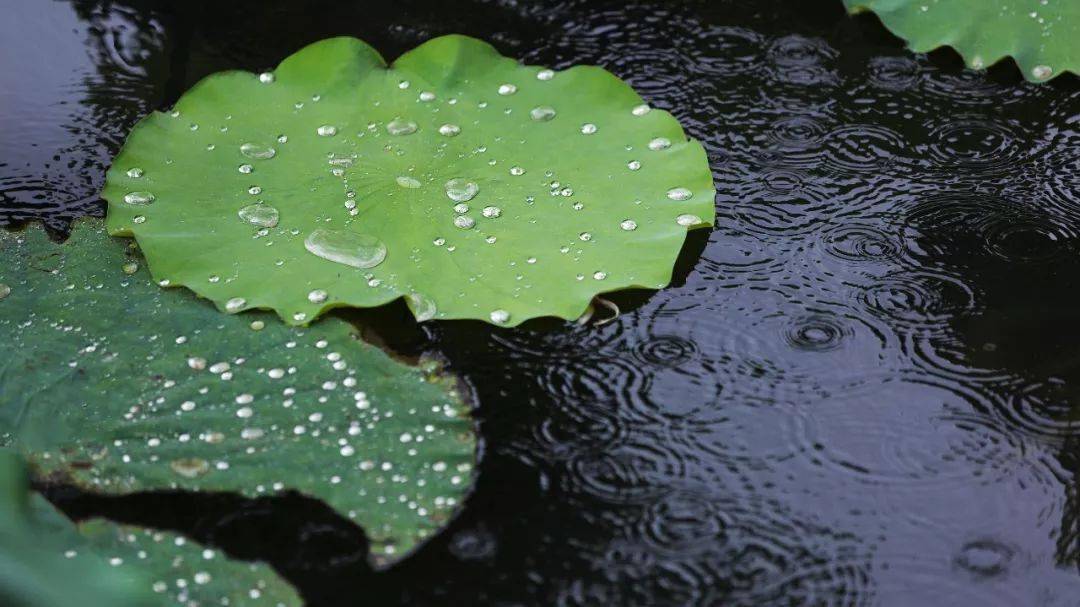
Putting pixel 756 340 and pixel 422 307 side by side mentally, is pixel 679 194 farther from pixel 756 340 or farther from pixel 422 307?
pixel 422 307

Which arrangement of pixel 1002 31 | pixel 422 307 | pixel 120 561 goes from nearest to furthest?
pixel 120 561
pixel 422 307
pixel 1002 31

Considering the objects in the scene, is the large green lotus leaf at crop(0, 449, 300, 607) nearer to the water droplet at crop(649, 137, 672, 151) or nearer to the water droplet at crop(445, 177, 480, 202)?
the water droplet at crop(445, 177, 480, 202)

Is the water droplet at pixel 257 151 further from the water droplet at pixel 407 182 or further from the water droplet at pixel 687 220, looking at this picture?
the water droplet at pixel 687 220

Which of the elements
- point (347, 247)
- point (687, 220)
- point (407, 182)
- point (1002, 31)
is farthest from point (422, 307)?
point (1002, 31)

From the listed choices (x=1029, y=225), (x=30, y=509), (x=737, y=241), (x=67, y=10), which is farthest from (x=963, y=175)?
(x=67, y=10)

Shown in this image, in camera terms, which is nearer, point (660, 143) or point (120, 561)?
point (120, 561)

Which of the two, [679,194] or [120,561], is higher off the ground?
[679,194]

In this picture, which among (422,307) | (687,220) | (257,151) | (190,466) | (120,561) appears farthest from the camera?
(257,151)
